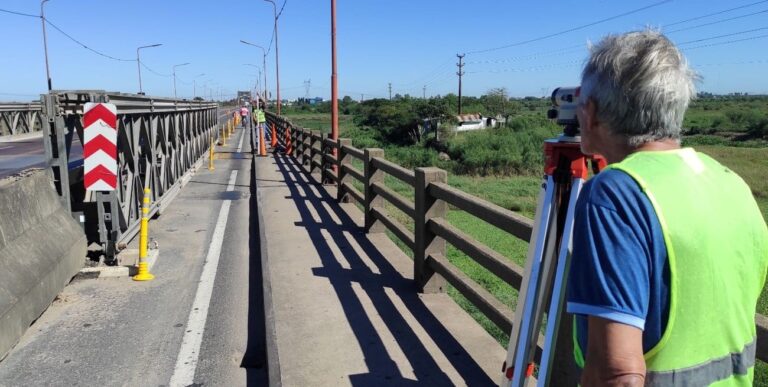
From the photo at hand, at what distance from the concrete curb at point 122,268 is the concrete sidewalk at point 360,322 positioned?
1555 mm

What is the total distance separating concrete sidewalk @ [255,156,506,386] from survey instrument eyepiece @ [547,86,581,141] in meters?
2.22

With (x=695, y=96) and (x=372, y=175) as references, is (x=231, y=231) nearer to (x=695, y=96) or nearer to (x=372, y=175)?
(x=372, y=175)

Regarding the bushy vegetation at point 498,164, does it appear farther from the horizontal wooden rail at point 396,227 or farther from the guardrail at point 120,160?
the guardrail at point 120,160

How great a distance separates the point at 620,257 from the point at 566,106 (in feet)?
2.18

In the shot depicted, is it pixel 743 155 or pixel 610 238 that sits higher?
pixel 610 238

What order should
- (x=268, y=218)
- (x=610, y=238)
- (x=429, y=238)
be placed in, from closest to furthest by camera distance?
(x=610, y=238)
(x=429, y=238)
(x=268, y=218)

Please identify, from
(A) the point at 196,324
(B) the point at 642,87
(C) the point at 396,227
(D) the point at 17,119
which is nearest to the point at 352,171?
(C) the point at 396,227

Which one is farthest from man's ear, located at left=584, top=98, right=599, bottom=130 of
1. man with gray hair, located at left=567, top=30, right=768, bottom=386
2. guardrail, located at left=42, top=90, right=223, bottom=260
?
guardrail, located at left=42, top=90, right=223, bottom=260

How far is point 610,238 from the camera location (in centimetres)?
130

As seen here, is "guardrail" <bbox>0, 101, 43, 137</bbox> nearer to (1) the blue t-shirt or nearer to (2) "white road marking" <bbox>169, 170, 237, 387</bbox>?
(2) "white road marking" <bbox>169, 170, 237, 387</bbox>

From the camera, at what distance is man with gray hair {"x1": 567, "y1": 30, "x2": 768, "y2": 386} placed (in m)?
1.31

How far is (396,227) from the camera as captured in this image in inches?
256

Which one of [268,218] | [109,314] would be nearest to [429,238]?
[109,314]

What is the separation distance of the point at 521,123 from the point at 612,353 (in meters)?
46.3
